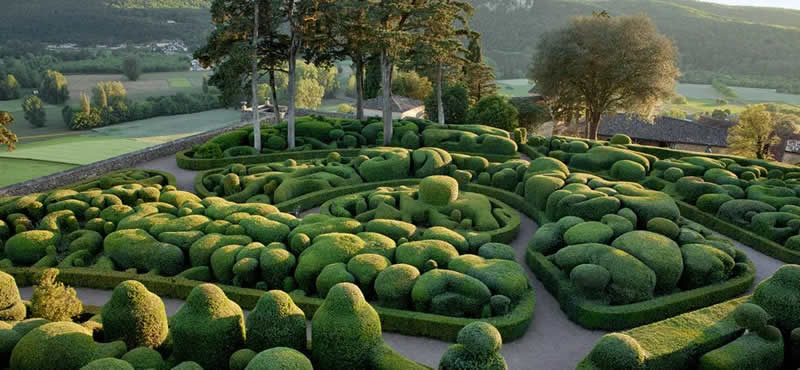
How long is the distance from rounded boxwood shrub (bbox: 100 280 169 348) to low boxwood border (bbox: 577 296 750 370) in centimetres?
→ 1133

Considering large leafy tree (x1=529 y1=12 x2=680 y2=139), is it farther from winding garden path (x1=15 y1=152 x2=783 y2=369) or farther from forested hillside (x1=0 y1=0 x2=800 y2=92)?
forested hillside (x1=0 y1=0 x2=800 y2=92)

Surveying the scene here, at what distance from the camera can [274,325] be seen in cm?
1234

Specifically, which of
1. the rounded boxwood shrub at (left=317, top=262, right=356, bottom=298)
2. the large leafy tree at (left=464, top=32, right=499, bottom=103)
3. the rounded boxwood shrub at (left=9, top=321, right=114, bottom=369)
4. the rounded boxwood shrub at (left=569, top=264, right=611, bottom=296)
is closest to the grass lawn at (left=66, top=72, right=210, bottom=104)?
the large leafy tree at (left=464, top=32, right=499, bottom=103)

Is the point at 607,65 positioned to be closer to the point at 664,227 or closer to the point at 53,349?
the point at 664,227

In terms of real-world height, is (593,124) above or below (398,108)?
below

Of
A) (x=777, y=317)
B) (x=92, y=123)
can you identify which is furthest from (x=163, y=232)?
(x=92, y=123)

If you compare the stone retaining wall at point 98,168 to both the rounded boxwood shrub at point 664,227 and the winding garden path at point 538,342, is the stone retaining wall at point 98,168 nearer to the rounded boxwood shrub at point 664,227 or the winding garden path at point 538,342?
the winding garden path at point 538,342

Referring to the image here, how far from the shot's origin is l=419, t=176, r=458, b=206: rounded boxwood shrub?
79.8 ft

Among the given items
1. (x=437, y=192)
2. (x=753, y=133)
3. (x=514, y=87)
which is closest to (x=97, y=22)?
(x=514, y=87)

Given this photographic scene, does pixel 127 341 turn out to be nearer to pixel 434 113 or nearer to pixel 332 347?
pixel 332 347

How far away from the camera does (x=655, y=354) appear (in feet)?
42.8

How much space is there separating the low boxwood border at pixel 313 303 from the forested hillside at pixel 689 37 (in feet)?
351

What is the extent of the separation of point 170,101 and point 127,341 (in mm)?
107069

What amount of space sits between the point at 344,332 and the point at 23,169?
170ft
